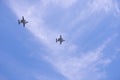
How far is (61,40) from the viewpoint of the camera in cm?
18862

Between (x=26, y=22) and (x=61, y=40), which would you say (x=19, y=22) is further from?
(x=61, y=40)

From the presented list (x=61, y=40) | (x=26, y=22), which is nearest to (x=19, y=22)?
(x=26, y=22)

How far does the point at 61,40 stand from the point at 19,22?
22734 millimetres

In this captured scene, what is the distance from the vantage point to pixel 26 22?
186000mm

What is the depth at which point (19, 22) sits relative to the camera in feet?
594

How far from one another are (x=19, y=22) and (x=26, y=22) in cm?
566

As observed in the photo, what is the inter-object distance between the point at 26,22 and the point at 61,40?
19.1m
